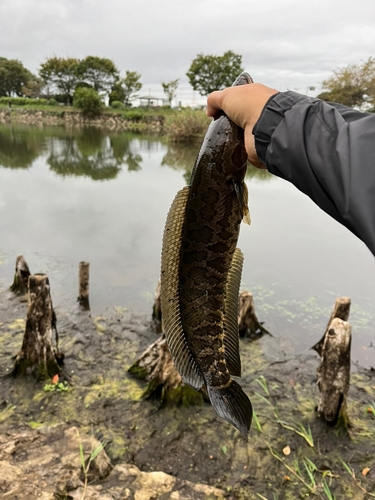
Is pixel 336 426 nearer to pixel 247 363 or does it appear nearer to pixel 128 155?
pixel 247 363

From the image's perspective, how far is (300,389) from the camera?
4.89 meters

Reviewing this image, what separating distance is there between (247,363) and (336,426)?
1.60m

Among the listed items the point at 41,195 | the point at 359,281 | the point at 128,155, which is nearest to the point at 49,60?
the point at 128,155

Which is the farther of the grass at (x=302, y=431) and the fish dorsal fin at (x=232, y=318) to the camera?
the grass at (x=302, y=431)

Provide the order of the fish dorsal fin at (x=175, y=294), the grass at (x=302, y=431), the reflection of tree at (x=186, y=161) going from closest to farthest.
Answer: the fish dorsal fin at (x=175, y=294) < the grass at (x=302, y=431) < the reflection of tree at (x=186, y=161)

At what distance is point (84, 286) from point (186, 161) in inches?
606

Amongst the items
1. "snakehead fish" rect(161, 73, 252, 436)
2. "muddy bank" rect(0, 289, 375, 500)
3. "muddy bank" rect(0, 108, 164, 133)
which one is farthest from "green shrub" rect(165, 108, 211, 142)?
"muddy bank" rect(0, 108, 164, 133)

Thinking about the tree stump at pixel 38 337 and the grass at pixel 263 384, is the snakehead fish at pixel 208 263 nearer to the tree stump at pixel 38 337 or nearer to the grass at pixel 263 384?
the grass at pixel 263 384

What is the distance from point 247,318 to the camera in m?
6.16

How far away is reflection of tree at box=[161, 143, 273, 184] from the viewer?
59.2ft

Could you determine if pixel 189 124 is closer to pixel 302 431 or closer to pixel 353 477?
pixel 302 431

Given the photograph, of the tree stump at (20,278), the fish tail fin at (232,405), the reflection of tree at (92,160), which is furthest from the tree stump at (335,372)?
the reflection of tree at (92,160)

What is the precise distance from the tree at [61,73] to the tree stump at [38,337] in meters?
72.6

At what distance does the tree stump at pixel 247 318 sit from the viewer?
5.93 m
